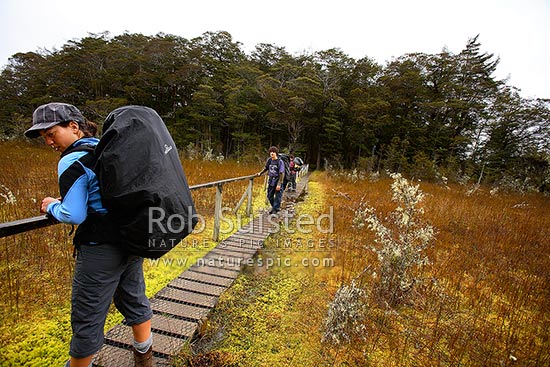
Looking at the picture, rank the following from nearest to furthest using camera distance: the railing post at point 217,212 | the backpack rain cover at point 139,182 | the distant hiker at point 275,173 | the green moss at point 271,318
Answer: the backpack rain cover at point 139,182 → the green moss at point 271,318 → the railing post at point 217,212 → the distant hiker at point 275,173

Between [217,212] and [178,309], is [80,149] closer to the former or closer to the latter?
[178,309]

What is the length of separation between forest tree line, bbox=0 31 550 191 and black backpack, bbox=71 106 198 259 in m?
25.0

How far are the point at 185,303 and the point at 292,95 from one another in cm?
2998

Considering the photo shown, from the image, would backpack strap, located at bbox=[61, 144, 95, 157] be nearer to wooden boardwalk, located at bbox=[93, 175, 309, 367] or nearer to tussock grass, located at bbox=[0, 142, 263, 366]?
wooden boardwalk, located at bbox=[93, 175, 309, 367]

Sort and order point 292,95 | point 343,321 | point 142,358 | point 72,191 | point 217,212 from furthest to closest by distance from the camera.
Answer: point 292,95 < point 217,212 < point 343,321 < point 142,358 < point 72,191

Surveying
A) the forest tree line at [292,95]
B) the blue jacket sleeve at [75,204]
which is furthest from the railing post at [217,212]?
the forest tree line at [292,95]

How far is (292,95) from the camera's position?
30.1 meters

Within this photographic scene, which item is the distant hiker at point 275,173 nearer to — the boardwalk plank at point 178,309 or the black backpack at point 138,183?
the boardwalk plank at point 178,309

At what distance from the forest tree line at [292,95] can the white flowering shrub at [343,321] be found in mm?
24132

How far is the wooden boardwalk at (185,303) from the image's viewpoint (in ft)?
6.94

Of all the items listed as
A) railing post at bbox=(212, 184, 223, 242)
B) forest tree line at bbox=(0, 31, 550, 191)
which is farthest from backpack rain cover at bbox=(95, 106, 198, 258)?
forest tree line at bbox=(0, 31, 550, 191)

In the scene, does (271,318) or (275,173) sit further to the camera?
(275,173)

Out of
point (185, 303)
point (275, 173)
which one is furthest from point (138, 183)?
point (275, 173)

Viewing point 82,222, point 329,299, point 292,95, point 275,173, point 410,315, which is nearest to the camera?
point 82,222
